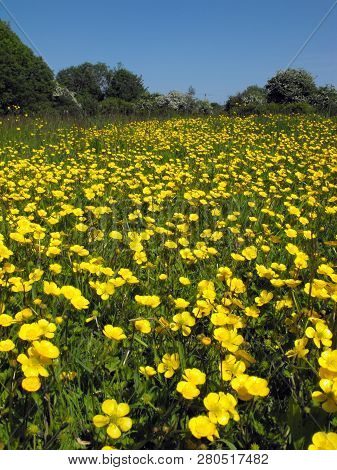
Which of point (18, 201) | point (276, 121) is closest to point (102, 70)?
point (276, 121)

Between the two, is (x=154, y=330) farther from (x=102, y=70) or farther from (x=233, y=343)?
(x=102, y=70)

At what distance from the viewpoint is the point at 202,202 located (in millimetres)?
3711

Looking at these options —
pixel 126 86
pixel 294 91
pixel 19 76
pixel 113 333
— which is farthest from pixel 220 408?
pixel 126 86

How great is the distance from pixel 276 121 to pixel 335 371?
1067 cm

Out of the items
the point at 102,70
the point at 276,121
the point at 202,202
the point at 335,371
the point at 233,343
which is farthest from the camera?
the point at 102,70

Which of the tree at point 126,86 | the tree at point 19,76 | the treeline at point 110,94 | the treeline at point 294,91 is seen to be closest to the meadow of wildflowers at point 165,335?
the treeline at point 110,94

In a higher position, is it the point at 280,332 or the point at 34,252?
the point at 34,252

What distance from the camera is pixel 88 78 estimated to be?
266 feet

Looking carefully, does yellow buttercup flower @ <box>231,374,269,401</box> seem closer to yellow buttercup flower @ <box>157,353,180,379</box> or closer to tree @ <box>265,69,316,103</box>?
yellow buttercup flower @ <box>157,353,180,379</box>

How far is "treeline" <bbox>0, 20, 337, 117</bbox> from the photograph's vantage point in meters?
14.8

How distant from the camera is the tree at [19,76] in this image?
123ft

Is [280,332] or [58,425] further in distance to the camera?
[280,332]

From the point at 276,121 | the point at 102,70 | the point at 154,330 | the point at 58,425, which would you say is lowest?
the point at 58,425

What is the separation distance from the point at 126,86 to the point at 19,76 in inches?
1636
